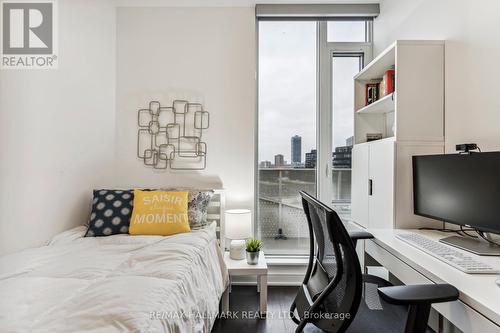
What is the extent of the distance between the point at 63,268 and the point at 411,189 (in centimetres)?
214

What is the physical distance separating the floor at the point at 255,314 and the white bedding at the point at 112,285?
35 cm

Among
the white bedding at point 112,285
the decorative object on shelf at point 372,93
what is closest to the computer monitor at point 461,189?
the decorative object on shelf at point 372,93

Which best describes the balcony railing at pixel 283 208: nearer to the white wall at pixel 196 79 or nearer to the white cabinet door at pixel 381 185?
the white wall at pixel 196 79

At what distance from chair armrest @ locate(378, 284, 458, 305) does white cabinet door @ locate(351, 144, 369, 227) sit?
1.34 metres

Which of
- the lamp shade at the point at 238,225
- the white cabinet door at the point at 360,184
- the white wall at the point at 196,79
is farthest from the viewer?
the white wall at the point at 196,79

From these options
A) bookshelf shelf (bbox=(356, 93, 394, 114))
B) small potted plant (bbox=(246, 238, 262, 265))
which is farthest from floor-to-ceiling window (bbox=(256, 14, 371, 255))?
small potted plant (bbox=(246, 238, 262, 265))

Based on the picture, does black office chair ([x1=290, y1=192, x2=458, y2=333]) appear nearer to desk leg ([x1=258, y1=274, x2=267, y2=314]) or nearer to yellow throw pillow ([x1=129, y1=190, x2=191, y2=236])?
desk leg ([x1=258, y1=274, x2=267, y2=314])

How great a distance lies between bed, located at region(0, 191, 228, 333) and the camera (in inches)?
37.7

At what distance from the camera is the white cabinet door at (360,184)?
2.30 m

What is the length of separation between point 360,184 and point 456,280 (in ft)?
4.50

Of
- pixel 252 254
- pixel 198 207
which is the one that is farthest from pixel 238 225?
pixel 198 207

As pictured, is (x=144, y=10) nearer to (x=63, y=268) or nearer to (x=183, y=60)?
(x=183, y=60)

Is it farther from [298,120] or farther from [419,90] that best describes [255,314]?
[419,90]

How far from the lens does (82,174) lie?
238 centimetres
